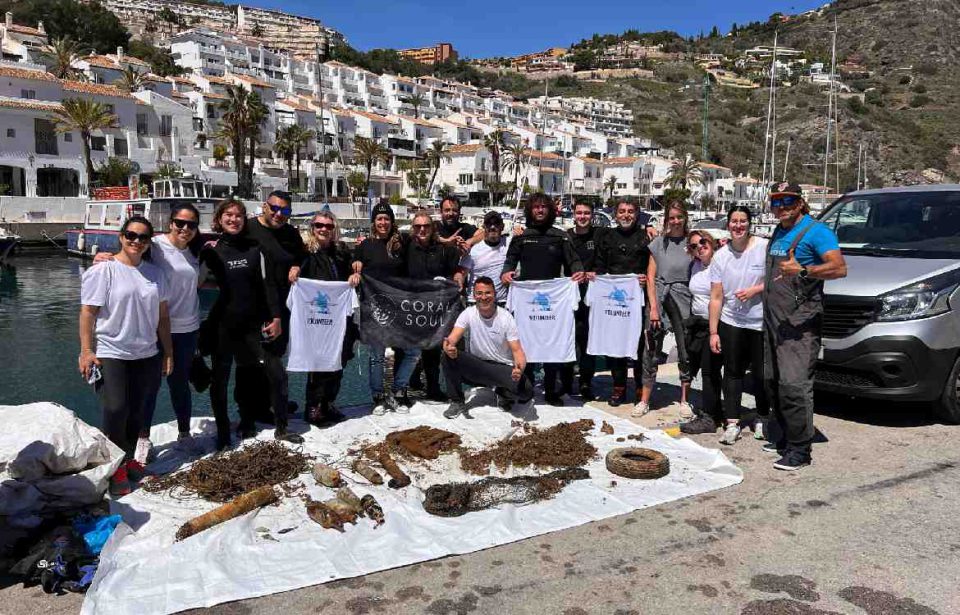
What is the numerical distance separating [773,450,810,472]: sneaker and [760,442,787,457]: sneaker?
0.24 meters

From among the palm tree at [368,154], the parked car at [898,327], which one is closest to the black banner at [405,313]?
the parked car at [898,327]

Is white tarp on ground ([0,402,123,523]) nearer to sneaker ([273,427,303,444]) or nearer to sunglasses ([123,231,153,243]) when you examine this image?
sunglasses ([123,231,153,243])

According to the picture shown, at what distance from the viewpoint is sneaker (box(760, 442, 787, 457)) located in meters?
5.76

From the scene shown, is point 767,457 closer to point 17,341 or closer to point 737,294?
point 737,294

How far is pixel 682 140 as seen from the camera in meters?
131

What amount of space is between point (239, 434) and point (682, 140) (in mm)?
137000

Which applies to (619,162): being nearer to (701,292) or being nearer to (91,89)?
(91,89)

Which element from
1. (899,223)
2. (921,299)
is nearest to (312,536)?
(921,299)

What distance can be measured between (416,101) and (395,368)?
97.5 meters

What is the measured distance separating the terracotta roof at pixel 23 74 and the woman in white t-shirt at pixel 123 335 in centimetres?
5491

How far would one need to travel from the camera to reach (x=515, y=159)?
79.0 metres

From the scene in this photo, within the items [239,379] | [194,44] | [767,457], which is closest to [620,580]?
[767,457]

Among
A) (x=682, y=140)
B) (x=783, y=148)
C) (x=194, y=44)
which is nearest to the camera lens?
(x=194, y=44)


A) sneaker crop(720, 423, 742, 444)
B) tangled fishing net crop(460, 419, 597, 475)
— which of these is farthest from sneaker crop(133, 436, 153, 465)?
sneaker crop(720, 423, 742, 444)
